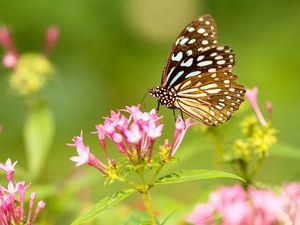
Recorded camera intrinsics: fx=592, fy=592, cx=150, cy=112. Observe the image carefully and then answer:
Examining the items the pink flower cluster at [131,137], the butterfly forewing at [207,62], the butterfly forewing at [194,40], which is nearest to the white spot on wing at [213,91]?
the butterfly forewing at [207,62]

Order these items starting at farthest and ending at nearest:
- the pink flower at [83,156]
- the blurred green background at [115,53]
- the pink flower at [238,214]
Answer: the blurred green background at [115,53] < the pink flower at [83,156] < the pink flower at [238,214]

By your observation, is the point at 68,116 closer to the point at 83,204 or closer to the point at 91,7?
the point at 91,7

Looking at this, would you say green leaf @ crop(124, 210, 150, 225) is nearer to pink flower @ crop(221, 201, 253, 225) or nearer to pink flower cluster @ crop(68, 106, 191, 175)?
pink flower cluster @ crop(68, 106, 191, 175)

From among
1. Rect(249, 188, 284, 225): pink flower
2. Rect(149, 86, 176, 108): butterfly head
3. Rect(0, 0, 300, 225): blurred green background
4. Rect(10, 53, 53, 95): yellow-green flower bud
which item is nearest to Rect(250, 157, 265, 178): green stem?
Rect(149, 86, 176, 108): butterfly head

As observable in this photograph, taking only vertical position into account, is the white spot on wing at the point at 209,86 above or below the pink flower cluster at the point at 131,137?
above

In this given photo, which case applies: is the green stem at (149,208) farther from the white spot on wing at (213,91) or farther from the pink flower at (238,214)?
the white spot on wing at (213,91)

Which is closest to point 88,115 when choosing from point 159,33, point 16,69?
point 159,33

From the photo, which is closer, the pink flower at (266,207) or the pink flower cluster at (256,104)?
the pink flower at (266,207)

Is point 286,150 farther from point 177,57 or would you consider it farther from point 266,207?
point 266,207
